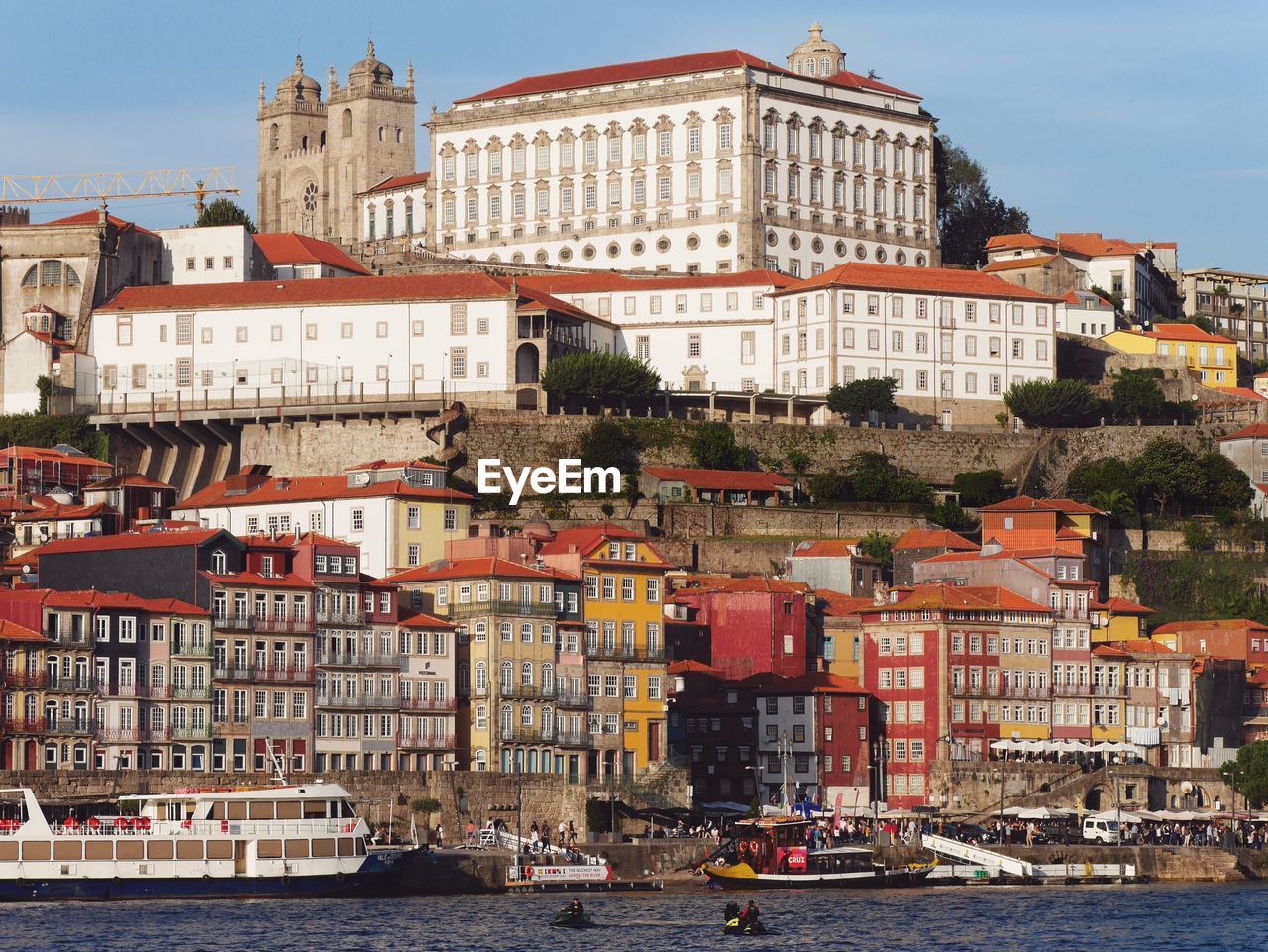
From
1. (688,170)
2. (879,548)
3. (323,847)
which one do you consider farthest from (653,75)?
(323,847)

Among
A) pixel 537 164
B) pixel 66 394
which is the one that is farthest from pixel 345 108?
pixel 66 394

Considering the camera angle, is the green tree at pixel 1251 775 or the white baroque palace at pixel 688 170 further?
the white baroque palace at pixel 688 170

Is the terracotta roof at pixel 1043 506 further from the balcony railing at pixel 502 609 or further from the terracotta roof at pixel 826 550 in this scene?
the balcony railing at pixel 502 609

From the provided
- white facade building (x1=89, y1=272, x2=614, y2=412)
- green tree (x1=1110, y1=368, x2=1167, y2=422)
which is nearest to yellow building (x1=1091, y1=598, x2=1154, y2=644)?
green tree (x1=1110, y1=368, x2=1167, y2=422)

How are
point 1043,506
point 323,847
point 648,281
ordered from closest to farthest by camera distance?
point 323,847 < point 1043,506 < point 648,281

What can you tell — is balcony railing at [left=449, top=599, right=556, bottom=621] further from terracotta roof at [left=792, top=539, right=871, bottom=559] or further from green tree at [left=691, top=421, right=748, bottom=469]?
green tree at [left=691, top=421, right=748, bottom=469]

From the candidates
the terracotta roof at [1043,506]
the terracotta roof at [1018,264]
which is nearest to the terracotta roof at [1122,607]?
the terracotta roof at [1043,506]

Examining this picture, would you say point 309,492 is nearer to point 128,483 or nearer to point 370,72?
point 128,483
